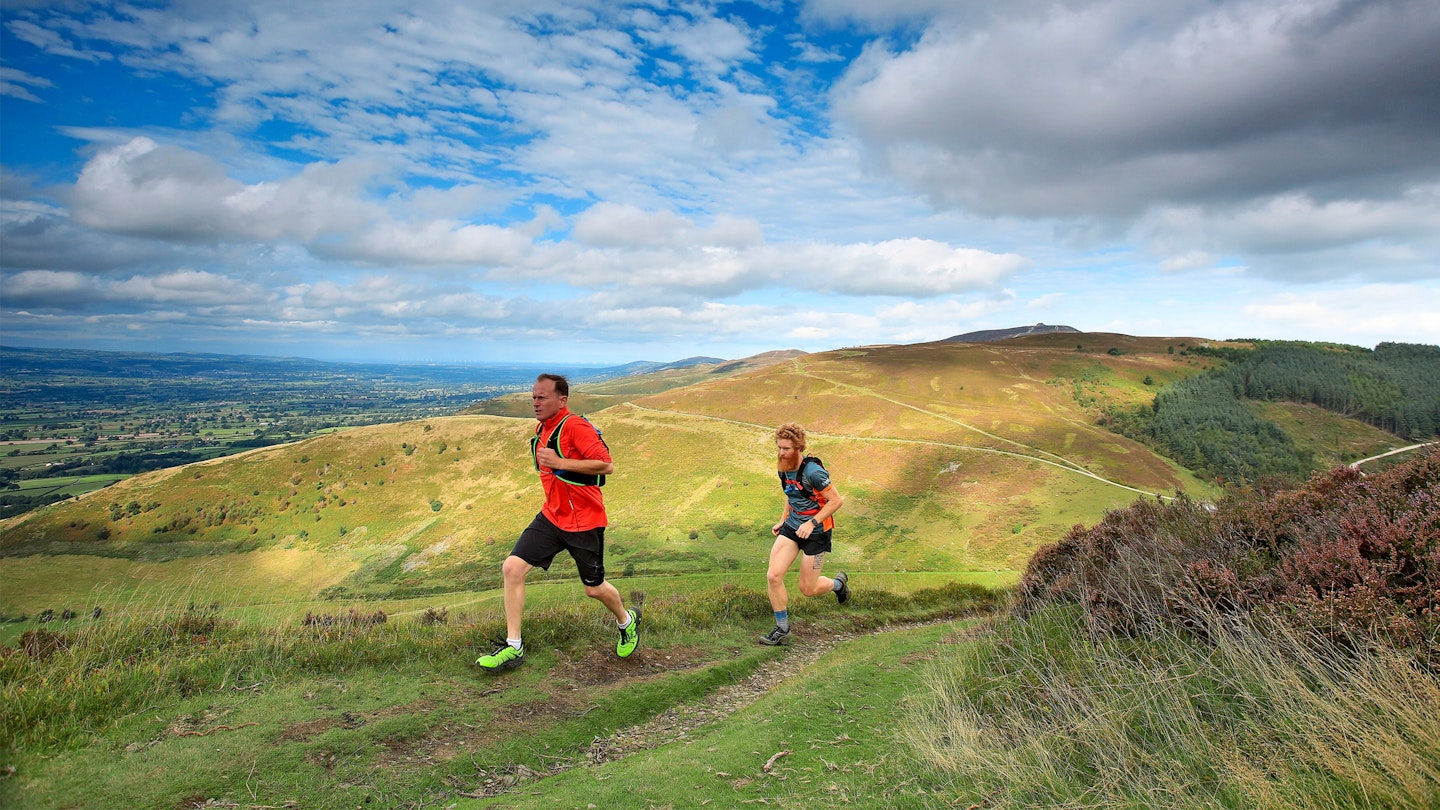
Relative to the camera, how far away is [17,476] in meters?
116

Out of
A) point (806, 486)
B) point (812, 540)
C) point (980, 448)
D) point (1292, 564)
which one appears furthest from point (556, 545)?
point (980, 448)

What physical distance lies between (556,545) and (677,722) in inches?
103

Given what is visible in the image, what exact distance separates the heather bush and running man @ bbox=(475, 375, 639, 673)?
605cm

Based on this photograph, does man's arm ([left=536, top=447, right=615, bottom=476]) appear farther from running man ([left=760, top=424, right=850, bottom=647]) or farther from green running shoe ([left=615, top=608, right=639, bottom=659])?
running man ([left=760, top=424, right=850, bottom=647])

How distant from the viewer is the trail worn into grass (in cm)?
548

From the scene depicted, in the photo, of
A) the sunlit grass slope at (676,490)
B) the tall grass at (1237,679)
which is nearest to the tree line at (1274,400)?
the sunlit grass slope at (676,490)

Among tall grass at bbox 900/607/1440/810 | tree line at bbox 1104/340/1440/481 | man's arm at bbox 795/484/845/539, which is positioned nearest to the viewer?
tall grass at bbox 900/607/1440/810

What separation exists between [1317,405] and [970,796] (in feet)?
529

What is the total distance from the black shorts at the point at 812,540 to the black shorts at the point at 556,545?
3.21m

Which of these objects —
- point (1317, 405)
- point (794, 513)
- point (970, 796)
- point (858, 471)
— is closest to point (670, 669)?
point (794, 513)

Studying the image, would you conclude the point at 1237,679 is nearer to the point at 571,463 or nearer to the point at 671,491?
the point at 571,463

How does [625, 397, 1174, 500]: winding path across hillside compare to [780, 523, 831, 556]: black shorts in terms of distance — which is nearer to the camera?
[780, 523, 831, 556]: black shorts

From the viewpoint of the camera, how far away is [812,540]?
374 inches

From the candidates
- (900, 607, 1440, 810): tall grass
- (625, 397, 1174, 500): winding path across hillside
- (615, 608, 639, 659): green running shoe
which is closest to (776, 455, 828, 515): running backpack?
(615, 608, 639, 659): green running shoe
